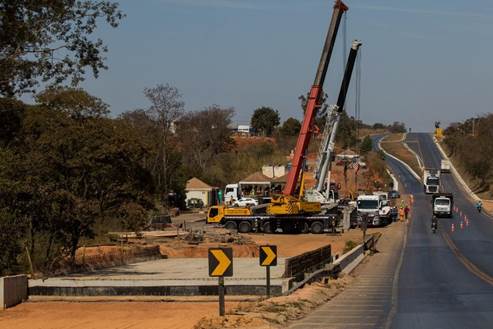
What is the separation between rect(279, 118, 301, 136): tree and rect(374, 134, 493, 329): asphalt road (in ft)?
333

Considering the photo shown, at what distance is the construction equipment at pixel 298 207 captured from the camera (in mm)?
65750

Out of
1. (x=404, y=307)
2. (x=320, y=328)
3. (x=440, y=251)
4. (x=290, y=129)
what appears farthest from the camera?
(x=290, y=129)

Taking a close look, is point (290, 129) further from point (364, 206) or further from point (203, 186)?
point (364, 206)

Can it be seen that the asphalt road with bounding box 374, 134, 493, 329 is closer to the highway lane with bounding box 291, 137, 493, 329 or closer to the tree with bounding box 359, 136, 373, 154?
the highway lane with bounding box 291, 137, 493, 329

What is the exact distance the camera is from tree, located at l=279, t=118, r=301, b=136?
184275 millimetres

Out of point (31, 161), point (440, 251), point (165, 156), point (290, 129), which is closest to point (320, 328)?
point (31, 161)

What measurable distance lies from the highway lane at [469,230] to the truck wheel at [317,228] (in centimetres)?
981

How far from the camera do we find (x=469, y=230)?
69750 mm

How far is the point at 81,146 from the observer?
35531mm

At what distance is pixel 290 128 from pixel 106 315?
164231 millimetres

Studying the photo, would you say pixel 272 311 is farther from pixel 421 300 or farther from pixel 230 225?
pixel 230 225

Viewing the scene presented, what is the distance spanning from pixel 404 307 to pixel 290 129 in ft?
539

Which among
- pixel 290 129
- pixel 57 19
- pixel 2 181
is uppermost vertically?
pixel 290 129

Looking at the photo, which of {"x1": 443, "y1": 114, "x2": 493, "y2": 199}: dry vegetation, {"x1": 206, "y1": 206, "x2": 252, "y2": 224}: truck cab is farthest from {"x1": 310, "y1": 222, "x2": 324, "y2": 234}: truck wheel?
{"x1": 443, "y1": 114, "x2": 493, "y2": 199}: dry vegetation
